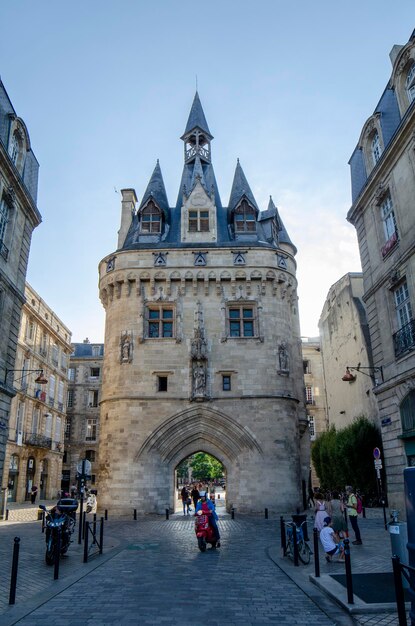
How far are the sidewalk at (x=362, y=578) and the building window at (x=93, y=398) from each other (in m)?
37.9

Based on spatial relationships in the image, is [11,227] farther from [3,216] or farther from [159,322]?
[159,322]

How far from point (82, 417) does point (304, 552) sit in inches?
1568

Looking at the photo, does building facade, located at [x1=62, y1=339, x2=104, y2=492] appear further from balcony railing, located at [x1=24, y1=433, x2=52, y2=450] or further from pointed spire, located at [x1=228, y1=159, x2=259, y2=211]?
pointed spire, located at [x1=228, y1=159, x2=259, y2=211]

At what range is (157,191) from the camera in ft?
86.8

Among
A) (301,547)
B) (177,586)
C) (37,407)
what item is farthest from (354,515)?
(37,407)

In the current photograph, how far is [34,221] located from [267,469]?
13.8 m

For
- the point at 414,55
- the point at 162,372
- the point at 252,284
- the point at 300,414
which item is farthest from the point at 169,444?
the point at 414,55

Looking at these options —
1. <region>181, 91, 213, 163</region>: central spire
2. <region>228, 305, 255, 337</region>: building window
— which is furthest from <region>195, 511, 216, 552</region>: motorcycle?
<region>181, 91, 213, 163</region>: central spire

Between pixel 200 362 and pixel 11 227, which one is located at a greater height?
pixel 11 227

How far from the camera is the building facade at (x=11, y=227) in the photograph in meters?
15.5

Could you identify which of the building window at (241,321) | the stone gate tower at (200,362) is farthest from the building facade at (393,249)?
the building window at (241,321)

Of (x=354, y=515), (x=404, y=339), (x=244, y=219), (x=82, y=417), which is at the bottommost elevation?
(x=354, y=515)

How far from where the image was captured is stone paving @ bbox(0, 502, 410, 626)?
19.3ft

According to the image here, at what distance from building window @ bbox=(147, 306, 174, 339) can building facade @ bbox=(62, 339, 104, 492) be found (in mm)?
23454
